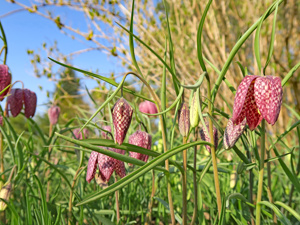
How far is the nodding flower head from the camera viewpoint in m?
1.24

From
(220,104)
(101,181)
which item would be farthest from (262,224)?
(220,104)

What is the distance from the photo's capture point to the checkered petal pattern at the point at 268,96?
64 centimetres

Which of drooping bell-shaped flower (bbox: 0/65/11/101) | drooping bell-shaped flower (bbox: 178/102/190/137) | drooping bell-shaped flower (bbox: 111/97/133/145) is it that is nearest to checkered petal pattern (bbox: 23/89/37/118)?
drooping bell-shaped flower (bbox: 0/65/11/101)

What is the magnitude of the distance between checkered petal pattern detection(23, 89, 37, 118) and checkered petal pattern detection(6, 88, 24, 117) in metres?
0.02

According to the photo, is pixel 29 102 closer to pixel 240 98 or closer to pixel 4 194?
pixel 4 194

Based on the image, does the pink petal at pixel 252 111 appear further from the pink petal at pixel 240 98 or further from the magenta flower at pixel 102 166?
the magenta flower at pixel 102 166

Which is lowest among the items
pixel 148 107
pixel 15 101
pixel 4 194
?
pixel 4 194

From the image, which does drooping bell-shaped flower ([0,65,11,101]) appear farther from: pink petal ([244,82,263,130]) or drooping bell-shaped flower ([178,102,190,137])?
pink petal ([244,82,263,130])

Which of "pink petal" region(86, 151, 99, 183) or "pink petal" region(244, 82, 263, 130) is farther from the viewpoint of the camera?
"pink petal" region(86, 151, 99, 183)

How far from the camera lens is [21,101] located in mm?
1276

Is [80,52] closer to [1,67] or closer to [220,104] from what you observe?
[220,104]

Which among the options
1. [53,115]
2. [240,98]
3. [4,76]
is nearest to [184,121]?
[240,98]

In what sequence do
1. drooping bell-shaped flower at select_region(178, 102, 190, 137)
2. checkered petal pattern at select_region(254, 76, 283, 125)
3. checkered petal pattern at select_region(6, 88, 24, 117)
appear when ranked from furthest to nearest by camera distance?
checkered petal pattern at select_region(6, 88, 24, 117), drooping bell-shaped flower at select_region(178, 102, 190, 137), checkered petal pattern at select_region(254, 76, 283, 125)

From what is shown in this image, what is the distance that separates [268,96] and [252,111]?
0.26 feet
